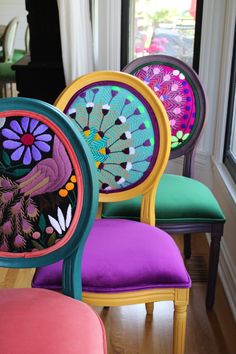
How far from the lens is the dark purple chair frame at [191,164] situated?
5.39 feet

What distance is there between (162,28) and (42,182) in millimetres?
1791

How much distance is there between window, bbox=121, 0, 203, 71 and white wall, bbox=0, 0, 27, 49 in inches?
164

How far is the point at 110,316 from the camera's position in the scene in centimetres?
177

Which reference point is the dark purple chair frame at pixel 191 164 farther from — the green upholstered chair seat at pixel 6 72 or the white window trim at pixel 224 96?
the green upholstered chair seat at pixel 6 72

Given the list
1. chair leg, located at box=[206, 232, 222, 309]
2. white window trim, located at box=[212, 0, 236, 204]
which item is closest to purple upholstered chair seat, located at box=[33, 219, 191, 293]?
chair leg, located at box=[206, 232, 222, 309]

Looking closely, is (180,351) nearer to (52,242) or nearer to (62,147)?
(52,242)

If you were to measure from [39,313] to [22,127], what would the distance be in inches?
16.1

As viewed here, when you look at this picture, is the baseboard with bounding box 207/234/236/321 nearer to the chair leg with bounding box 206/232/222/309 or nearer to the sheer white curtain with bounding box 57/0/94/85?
the chair leg with bounding box 206/232/222/309

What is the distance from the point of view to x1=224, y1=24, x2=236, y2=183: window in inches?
84.4

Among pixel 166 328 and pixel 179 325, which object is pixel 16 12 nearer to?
pixel 166 328

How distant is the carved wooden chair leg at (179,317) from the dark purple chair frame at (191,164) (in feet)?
1.32

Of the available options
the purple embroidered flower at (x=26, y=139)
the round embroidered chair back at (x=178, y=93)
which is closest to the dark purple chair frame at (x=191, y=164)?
the round embroidered chair back at (x=178, y=93)

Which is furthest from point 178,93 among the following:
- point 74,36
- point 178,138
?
point 74,36

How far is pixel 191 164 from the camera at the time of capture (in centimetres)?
194
